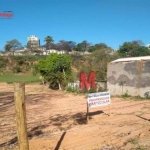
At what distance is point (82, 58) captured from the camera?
54.5m

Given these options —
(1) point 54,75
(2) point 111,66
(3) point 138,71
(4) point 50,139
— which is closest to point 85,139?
(4) point 50,139

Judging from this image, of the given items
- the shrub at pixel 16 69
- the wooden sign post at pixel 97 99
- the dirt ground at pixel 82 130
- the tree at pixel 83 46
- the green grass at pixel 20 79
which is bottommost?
the dirt ground at pixel 82 130

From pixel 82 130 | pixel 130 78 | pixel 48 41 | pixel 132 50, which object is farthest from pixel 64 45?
pixel 82 130

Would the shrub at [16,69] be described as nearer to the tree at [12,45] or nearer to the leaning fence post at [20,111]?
the tree at [12,45]

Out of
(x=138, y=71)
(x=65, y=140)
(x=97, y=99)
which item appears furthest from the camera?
(x=138, y=71)

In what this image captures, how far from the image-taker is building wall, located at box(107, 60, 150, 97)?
39.1ft

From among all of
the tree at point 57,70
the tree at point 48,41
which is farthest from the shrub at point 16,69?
the tree at point 57,70

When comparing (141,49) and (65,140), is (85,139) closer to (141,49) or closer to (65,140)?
(65,140)

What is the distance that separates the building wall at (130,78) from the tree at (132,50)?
4023 cm

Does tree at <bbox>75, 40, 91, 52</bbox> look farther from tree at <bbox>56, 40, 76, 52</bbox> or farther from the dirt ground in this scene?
the dirt ground

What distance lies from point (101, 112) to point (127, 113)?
1087mm

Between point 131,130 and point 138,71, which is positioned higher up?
point 138,71

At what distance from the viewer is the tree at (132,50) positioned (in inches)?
2140

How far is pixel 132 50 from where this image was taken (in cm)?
5756
